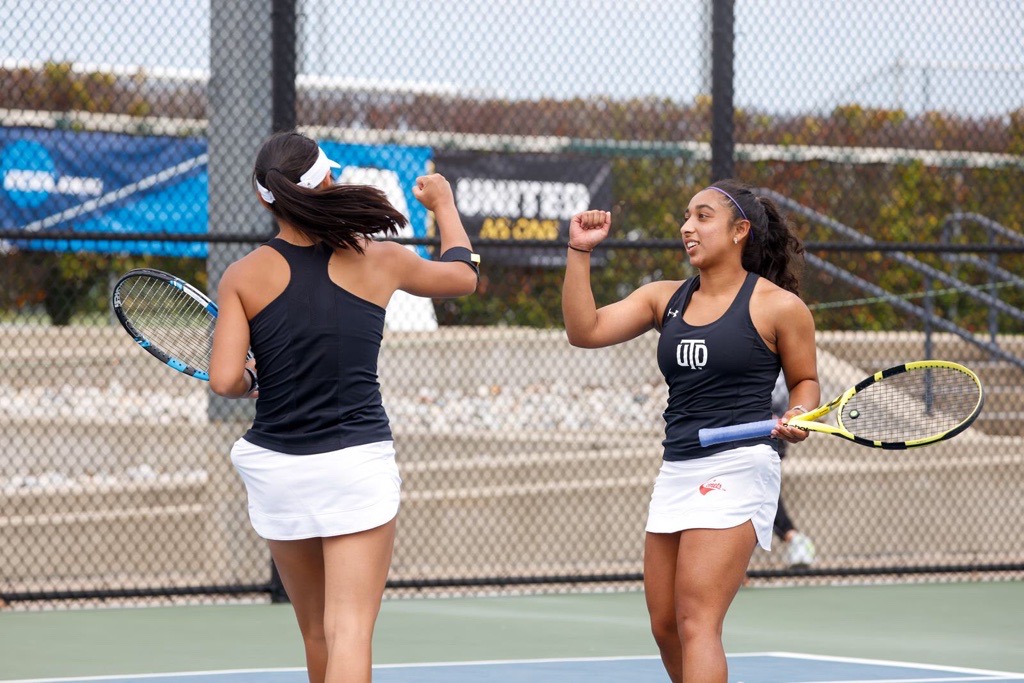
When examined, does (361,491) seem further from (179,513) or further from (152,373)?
(152,373)

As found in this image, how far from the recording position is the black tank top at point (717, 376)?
4.27 metres

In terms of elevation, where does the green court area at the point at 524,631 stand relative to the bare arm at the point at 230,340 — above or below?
below

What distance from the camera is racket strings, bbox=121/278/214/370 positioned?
4.44 m

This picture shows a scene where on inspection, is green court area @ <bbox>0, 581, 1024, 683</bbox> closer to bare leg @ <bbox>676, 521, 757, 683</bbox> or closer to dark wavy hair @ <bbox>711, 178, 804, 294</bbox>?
bare leg @ <bbox>676, 521, 757, 683</bbox>

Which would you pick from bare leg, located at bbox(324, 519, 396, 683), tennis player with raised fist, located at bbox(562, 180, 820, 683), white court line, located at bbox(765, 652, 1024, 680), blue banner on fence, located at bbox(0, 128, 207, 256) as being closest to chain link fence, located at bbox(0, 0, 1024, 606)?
blue banner on fence, located at bbox(0, 128, 207, 256)

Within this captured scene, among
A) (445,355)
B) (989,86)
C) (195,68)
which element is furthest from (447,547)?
(989,86)

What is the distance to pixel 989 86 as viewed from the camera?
9391 mm

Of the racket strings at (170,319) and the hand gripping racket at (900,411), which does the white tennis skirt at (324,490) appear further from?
the hand gripping racket at (900,411)

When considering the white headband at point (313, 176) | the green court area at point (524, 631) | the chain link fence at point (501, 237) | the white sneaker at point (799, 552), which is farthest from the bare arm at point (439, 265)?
the white sneaker at point (799, 552)

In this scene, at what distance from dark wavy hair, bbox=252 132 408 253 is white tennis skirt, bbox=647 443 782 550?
1077mm

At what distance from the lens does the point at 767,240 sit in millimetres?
4562

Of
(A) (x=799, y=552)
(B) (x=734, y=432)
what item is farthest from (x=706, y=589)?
(A) (x=799, y=552)

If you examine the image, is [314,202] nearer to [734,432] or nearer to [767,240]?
[734,432]

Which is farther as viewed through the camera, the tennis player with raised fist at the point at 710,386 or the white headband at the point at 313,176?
the tennis player with raised fist at the point at 710,386
